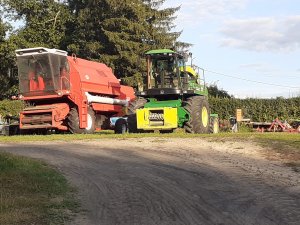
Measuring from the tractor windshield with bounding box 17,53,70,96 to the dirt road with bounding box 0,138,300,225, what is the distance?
28.3 ft

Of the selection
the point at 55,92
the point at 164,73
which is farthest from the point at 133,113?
the point at 55,92

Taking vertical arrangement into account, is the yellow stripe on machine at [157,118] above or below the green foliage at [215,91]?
below

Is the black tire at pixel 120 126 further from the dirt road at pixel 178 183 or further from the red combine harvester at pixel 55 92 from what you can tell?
the dirt road at pixel 178 183

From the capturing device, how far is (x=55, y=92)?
23.8 metres

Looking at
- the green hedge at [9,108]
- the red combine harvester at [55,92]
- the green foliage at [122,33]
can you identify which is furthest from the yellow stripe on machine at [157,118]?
the green foliage at [122,33]

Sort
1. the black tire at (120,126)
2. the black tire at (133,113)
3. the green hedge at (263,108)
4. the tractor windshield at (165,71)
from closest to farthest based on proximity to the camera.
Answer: the black tire at (133,113), the tractor windshield at (165,71), the black tire at (120,126), the green hedge at (263,108)

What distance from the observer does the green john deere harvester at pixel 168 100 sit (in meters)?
21.8

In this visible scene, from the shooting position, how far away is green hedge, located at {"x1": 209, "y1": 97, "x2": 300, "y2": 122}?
41.6 m

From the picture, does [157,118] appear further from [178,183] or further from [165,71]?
[178,183]

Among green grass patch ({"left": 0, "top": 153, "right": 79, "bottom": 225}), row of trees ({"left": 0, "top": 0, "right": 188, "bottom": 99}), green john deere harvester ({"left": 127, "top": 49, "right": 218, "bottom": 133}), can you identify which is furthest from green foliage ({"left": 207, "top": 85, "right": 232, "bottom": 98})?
green grass patch ({"left": 0, "top": 153, "right": 79, "bottom": 225})

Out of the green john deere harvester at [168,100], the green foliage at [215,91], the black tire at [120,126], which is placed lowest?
the black tire at [120,126]

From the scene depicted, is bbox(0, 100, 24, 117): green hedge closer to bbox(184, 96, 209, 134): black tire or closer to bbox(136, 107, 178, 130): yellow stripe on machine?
bbox(136, 107, 178, 130): yellow stripe on machine

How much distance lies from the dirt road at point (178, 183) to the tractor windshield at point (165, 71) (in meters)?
7.39

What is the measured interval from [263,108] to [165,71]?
21.1m
